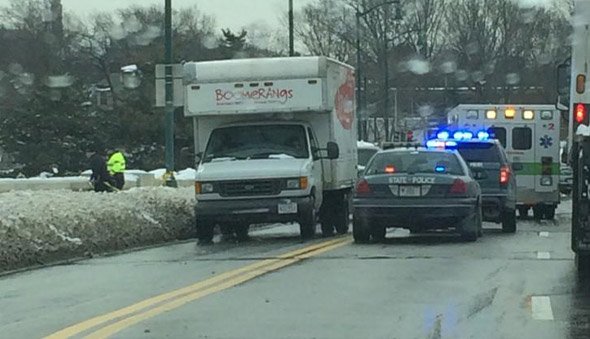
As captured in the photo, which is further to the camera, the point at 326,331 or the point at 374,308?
the point at 374,308

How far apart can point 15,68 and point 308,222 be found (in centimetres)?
5832

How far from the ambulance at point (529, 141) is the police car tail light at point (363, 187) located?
404 inches

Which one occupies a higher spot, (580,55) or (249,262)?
(580,55)

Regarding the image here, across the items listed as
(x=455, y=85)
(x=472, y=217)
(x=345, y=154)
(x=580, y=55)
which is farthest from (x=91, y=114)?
(x=580, y=55)

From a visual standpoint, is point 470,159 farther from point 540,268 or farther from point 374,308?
point 374,308

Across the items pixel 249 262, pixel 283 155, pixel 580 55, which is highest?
pixel 580 55

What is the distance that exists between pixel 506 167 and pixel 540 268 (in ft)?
25.8

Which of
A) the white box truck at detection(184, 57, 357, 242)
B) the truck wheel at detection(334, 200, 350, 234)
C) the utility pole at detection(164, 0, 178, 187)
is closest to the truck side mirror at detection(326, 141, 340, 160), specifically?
the white box truck at detection(184, 57, 357, 242)

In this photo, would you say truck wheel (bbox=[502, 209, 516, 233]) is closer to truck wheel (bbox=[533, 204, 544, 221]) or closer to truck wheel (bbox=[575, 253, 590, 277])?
truck wheel (bbox=[533, 204, 544, 221])

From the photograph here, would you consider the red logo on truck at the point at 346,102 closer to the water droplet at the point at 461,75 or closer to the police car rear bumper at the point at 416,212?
the police car rear bumper at the point at 416,212

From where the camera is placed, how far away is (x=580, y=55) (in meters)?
13.4

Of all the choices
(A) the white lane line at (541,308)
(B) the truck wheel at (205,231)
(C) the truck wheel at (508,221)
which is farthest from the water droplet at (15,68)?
(A) the white lane line at (541,308)

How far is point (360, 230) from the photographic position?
17.1 metres

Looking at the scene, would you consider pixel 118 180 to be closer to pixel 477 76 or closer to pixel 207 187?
pixel 207 187
